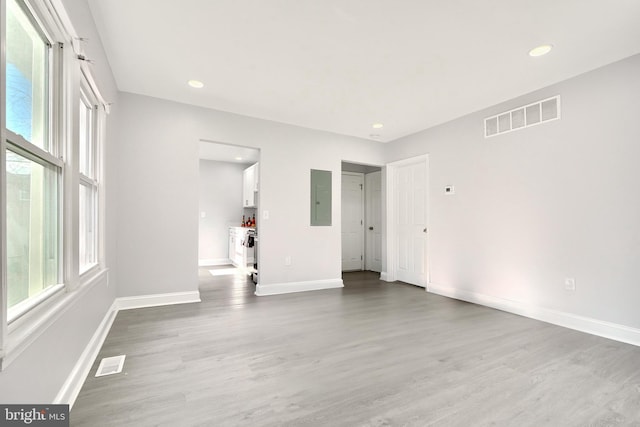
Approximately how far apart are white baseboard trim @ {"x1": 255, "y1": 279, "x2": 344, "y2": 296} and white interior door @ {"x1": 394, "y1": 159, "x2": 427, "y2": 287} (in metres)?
1.26

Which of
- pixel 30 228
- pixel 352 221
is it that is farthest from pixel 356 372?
pixel 352 221

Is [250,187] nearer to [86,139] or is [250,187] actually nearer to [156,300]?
[156,300]

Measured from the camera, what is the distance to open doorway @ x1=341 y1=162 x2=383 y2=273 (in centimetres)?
686

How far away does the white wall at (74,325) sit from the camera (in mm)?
1261

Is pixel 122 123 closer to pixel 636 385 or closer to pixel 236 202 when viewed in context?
pixel 236 202

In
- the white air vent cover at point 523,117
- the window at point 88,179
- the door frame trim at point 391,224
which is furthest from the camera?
the door frame trim at point 391,224

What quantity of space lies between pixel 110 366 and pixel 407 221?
4.59m

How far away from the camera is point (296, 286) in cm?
478

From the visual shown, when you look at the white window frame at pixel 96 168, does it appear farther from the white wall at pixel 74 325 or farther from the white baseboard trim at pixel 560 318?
the white baseboard trim at pixel 560 318

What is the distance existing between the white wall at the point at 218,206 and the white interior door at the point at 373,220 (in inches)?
129

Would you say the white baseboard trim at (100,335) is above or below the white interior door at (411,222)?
below

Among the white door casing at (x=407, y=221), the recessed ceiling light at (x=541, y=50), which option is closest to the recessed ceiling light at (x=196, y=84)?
the recessed ceiling light at (x=541, y=50)

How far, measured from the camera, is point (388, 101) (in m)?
3.91

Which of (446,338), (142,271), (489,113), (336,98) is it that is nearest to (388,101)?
(336,98)
